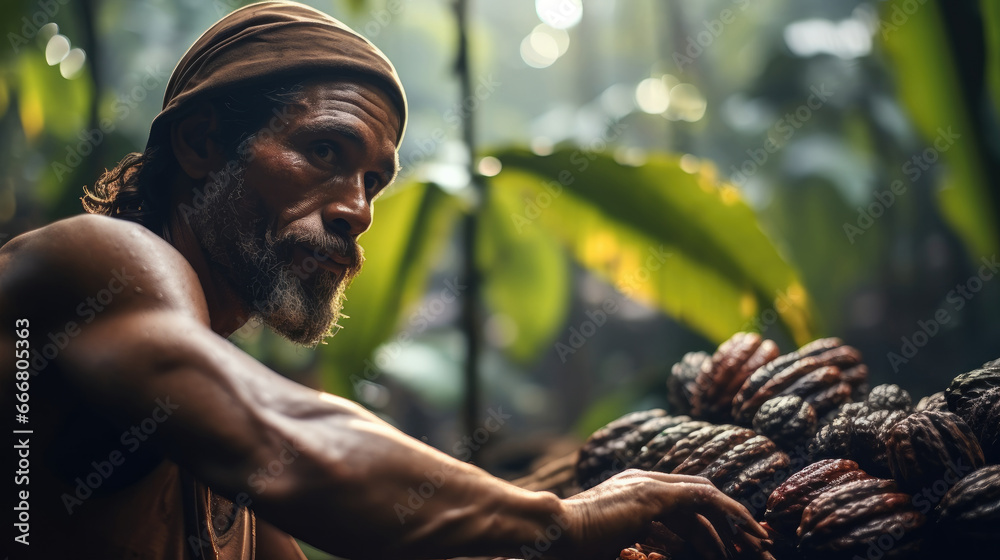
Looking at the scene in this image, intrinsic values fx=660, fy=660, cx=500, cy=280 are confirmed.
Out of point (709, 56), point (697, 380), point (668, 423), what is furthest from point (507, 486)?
point (709, 56)

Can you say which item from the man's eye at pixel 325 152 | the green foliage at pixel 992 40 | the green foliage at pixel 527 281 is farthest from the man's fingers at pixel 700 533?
the green foliage at pixel 527 281

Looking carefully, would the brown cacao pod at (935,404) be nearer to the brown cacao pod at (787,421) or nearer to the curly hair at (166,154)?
the brown cacao pod at (787,421)

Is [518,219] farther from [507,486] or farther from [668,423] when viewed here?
[507,486]

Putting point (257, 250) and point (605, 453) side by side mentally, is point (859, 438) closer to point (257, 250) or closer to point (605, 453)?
point (605, 453)

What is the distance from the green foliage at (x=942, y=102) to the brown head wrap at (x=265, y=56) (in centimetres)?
142

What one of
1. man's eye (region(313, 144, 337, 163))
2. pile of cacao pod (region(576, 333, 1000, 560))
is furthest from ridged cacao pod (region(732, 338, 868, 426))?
man's eye (region(313, 144, 337, 163))

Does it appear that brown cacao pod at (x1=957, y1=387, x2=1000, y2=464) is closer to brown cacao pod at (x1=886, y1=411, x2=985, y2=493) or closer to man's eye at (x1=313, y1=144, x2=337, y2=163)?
brown cacao pod at (x1=886, y1=411, x2=985, y2=493)

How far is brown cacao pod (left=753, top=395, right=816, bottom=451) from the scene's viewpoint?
125 centimetres

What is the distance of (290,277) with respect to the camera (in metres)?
1.21

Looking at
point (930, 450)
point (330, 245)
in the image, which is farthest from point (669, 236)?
point (330, 245)

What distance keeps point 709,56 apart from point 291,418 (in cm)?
646

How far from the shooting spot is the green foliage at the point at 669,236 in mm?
1823

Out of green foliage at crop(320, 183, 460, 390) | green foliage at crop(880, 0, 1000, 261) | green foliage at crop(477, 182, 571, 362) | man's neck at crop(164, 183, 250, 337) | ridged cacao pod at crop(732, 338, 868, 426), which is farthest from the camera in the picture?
green foliage at crop(477, 182, 571, 362)

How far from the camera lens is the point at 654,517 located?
956 mm
